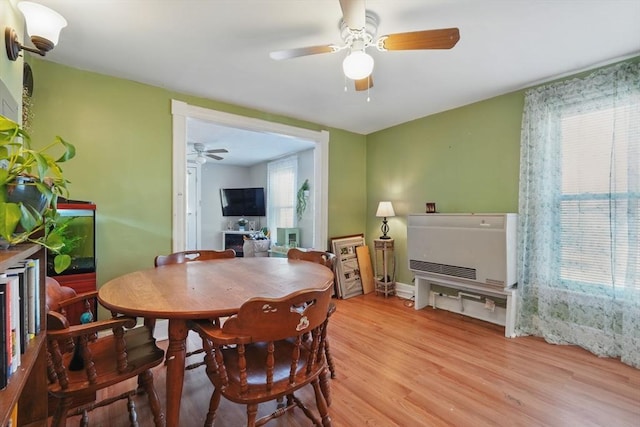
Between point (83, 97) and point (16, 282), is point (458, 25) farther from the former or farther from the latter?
point (83, 97)

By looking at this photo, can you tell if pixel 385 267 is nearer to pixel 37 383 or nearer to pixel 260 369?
pixel 260 369

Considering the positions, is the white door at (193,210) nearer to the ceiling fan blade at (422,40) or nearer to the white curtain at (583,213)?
the ceiling fan blade at (422,40)

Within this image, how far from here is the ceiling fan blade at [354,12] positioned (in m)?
1.43

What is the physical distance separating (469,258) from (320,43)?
2445 mm

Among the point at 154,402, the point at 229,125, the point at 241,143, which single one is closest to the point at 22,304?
the point at 154,402

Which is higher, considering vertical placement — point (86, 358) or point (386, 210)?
point (386, 210)

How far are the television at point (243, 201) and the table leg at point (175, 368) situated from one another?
17.6ft

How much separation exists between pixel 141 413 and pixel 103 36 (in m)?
2.49

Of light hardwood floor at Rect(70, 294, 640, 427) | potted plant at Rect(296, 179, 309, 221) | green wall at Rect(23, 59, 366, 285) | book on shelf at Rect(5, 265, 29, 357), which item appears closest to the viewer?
book on shelf at Rect(5, 265, 29, 357)

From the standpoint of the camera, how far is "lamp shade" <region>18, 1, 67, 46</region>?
4.89 ft

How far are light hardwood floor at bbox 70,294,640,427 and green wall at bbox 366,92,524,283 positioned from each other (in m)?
1.37

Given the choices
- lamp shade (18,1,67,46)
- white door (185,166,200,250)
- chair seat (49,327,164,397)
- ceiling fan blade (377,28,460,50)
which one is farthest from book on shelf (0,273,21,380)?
white door (185,166,200,250)

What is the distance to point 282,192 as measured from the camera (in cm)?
620

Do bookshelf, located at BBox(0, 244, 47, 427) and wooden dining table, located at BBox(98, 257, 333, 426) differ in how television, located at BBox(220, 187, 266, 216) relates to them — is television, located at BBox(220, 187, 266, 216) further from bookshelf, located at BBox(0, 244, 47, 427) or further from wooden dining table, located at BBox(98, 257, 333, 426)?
bookshelf, located at BBox(0, 244, 47, 427)
